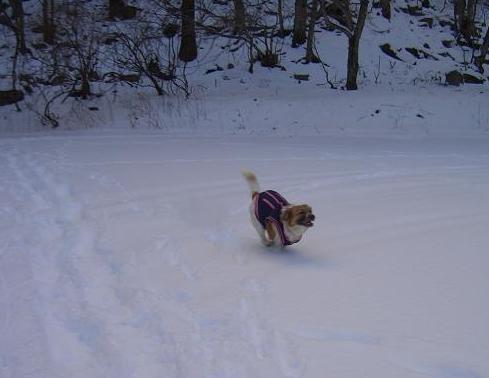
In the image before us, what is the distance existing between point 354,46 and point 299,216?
37.6 ft

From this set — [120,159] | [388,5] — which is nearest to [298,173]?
[120,159]

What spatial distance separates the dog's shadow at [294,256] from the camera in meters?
4.05

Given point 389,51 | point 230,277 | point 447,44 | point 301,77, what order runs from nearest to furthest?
1. point 230,277
2. point 301,77
3. point 389,51
4. point 447,44

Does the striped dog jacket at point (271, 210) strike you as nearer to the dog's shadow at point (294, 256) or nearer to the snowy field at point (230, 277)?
the dog's shadow at point (294, 256)

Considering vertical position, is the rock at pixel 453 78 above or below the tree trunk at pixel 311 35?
below

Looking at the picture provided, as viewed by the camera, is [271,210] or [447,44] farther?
[447,44]

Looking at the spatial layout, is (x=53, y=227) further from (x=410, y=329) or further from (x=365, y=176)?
(x=365, y=176)

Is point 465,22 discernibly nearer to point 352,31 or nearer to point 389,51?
point 389,51

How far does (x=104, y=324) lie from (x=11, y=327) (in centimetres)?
53

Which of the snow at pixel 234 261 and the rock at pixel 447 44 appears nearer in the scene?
the snow at pixel 234 261

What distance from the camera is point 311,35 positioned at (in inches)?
631

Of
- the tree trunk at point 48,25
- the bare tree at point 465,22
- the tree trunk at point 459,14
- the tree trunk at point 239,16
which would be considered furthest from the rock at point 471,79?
the tree trunk at point 48,25

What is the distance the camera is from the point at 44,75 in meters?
15.0

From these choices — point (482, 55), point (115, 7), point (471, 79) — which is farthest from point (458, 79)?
point (115, 7)
